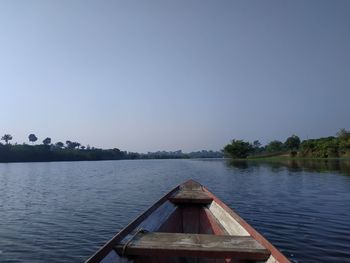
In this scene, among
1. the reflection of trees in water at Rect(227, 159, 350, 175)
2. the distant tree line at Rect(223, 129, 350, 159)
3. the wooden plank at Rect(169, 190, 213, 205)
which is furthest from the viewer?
the distant tree line at Rect(223, 129, 350, 159)

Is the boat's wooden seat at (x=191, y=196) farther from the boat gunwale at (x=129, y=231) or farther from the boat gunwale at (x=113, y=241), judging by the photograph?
the boat gunwale at (x=129, y=231)

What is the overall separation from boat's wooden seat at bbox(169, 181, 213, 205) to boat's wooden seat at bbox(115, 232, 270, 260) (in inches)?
247

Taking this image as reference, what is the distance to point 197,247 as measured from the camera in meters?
7.09

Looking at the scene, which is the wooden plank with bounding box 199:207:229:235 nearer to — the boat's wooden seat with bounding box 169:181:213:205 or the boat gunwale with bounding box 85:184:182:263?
the boat's wooden seat with bounding box 169:181:213:205

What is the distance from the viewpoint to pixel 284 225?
1703cm

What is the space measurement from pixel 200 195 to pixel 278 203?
11.1 meters

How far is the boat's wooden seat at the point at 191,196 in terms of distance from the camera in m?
14.2

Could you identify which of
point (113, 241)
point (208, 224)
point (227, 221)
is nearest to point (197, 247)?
point (113, 241)

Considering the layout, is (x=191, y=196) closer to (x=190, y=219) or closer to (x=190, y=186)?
(x=190, y=219)

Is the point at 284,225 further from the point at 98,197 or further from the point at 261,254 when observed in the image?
the point at 98,197

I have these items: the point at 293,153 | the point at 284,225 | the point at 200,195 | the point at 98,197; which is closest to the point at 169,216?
the point at 200,195

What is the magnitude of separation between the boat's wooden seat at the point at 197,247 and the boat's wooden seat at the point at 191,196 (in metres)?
6.27

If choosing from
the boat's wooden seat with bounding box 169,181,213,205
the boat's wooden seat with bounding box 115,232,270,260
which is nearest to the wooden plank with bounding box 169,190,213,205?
the boat's wooden seat with bounding box 169,181,213,205

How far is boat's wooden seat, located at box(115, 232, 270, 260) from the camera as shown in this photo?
6832mm
